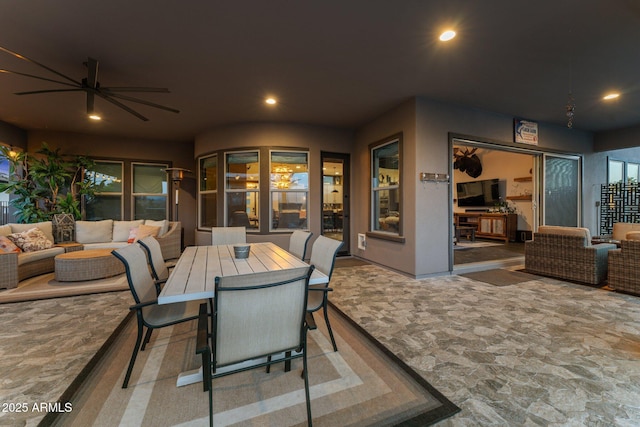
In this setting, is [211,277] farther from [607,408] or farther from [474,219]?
[474,219]

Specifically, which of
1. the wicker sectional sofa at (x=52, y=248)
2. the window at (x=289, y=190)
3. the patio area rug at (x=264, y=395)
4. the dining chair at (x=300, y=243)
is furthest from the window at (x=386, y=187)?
the wicker sectional sofa at (x=52, y=248)

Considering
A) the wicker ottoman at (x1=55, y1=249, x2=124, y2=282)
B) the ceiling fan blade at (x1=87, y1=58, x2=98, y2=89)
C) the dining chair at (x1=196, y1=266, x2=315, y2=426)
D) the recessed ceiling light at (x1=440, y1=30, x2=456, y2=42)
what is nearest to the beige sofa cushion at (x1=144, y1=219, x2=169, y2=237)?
the wicker ottoman at (x1=55, y1=249, x2=124, y2=282)

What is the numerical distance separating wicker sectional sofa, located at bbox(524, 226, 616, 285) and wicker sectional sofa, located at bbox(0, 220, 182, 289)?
257 inches

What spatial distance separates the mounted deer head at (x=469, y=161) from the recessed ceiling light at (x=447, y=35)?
725 cm

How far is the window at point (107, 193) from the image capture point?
20.4ft

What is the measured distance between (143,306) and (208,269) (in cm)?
43

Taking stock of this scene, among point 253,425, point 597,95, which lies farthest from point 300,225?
point 597,95

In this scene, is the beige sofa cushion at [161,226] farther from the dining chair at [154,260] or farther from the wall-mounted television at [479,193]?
the wall-mounted television at [479,193]

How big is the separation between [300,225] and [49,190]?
5.39m

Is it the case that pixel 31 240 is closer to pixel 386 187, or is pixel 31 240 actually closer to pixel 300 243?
pixel 300 243

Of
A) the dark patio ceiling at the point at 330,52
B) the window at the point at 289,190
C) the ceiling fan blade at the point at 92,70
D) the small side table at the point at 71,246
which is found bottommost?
the small side table at the point at 71,246

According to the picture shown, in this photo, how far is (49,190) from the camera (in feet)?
18.2

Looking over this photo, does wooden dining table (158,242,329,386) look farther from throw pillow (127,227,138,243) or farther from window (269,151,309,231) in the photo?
throw pillow (127,227,138,243)

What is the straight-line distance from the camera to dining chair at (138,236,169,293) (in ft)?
6.92
